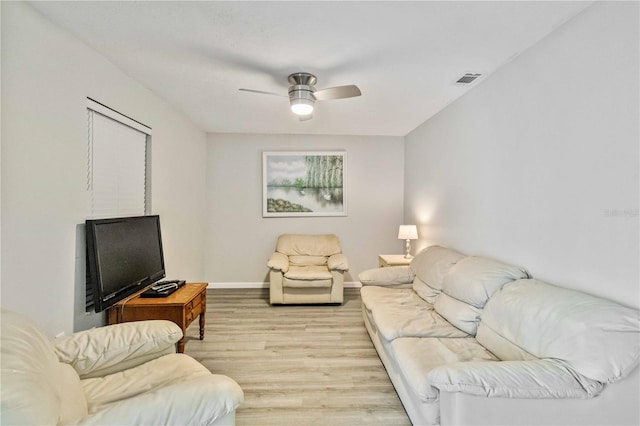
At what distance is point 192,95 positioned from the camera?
3.27m

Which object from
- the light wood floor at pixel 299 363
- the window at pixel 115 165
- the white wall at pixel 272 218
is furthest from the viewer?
the white wall at pixel 272 218

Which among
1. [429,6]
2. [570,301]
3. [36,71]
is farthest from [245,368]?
[429,6]

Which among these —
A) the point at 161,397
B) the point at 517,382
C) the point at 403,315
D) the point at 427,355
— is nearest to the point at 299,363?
the point at 403,315

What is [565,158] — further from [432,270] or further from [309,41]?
[309,41]

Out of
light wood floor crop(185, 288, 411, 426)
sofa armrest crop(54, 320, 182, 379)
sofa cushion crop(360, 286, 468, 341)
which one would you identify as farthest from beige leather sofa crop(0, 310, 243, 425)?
sofa cushion crop(360, 286, 468, 341)

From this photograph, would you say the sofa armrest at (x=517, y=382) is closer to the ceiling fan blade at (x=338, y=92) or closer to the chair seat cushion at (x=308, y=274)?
the ceiling fan blade at (x=338, y=92)

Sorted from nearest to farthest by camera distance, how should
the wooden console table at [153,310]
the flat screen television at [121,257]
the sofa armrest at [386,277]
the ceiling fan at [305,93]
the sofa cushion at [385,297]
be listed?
the flat screen television at [121,257], the wooden console table at [153,310], the ceiling fan at [305,93], the sofa cushion at [385,297], the sofa armrest at [386,277]

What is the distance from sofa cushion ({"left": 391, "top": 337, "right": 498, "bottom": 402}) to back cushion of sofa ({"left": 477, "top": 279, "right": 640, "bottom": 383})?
0.46 feet

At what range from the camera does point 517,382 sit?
4.62ft

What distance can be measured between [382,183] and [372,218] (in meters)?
0.61

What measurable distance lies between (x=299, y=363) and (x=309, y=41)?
256 cm

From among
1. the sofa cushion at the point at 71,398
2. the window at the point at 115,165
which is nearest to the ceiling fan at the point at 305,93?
the window at the point at 115,165

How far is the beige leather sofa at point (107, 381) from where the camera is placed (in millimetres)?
1070

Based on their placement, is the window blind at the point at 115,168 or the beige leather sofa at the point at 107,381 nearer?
the beige leather sofa at the point at 107,381
